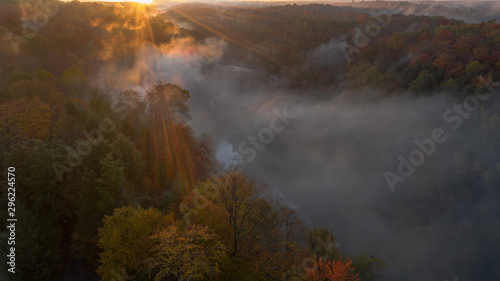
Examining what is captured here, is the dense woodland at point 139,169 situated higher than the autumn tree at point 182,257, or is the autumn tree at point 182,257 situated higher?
the dense woodland at point 139,169

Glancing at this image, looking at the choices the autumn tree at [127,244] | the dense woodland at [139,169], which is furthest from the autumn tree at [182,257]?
the autumn tree at [127,244]

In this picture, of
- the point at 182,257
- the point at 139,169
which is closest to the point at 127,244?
the point at 182,257

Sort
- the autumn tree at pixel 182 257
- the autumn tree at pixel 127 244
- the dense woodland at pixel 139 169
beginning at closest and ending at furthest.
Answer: the autumn tree at pixel 182 257, the autumn tree at pixel 127 244, the dense woodland at pixel 139 169

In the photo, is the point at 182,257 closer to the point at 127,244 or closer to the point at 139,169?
the point at 127,244

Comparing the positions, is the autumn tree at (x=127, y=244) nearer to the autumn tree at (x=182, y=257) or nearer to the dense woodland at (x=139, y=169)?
the dense woodland at (x=139, y=169)

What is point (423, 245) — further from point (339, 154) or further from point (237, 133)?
point (237, 133)

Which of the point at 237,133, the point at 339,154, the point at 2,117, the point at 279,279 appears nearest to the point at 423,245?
the point at 339,154

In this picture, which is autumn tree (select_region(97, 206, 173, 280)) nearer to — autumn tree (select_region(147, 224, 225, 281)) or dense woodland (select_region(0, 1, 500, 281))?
dense woodland (select_region(0, 1, 500, 281))

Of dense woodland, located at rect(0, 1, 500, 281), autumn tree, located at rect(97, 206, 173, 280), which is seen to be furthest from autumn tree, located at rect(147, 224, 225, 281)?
autumn tree, located at rect(97, 206, 173, 280)
